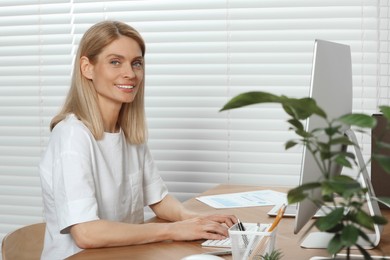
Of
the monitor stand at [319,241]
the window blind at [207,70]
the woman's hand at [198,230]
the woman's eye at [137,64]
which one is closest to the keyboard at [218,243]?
the woman's hand at [198,230]

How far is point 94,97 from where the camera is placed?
2.24 metres

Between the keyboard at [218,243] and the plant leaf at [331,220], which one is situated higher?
the plant leaf at [331,220]

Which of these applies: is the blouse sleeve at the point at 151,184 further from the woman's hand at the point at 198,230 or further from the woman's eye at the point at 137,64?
the woman's hand at the point at 198,230

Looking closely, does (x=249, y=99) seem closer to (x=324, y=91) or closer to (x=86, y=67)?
(x=324, y=91)

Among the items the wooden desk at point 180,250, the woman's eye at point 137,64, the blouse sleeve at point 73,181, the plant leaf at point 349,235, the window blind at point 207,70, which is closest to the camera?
the plant leaf at point 349,235

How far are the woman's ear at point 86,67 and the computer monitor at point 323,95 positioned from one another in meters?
0.91

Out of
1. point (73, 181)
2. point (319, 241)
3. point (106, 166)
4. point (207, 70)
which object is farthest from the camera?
point (207, 70)

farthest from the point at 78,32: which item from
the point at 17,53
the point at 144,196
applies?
the point at 144,196

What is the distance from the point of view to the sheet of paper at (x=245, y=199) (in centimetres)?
232

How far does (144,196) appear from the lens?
240cm

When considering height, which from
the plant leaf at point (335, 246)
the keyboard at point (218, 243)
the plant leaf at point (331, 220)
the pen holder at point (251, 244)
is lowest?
the keyboard at point (218, 243)

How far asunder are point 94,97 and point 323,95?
3.32 feet

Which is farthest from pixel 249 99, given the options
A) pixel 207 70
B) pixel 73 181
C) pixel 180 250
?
pixel 207 70

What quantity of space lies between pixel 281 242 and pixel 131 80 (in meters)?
0.79
